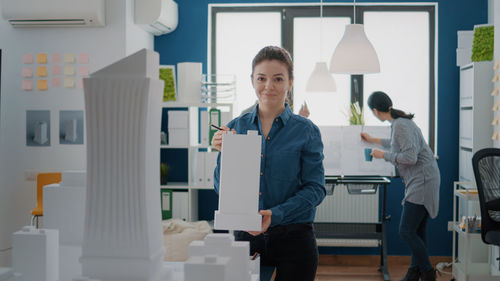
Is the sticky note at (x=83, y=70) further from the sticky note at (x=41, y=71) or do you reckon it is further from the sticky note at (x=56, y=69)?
the sticky note at (x=41, y=71)

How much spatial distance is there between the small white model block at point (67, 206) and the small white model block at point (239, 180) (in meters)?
0.37

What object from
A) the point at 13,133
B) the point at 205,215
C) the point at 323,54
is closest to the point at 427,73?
the point at 323,54

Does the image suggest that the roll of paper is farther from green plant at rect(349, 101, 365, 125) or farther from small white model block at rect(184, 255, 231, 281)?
small white model block at rect(184, 255, 231, 281)

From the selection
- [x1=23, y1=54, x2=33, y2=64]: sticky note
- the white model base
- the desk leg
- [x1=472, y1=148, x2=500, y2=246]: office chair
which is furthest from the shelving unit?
the white model base

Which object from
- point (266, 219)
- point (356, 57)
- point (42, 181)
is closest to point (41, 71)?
point (42, 181)

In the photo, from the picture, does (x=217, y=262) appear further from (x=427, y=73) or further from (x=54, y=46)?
(x=427, y=73)

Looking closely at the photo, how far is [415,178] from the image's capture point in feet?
13.3

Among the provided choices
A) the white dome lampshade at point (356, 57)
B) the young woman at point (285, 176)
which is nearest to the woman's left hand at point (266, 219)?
the young woman at point (285, 176)

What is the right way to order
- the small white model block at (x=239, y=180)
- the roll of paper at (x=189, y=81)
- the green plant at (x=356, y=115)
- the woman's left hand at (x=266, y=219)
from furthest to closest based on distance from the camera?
the green plant at (x=356, y=115) → the roll of paper at (x=189, y=81) → the woman's left hand at (x=266, y=219) → the small white model block at (x=239, y=180)

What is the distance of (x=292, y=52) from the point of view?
5566 millimetres

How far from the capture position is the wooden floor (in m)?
4.88

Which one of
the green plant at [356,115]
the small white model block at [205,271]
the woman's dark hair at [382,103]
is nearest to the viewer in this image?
the small white model block at [205,271]

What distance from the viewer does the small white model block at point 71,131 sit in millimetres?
4641

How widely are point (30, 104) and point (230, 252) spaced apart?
13.0 ft
